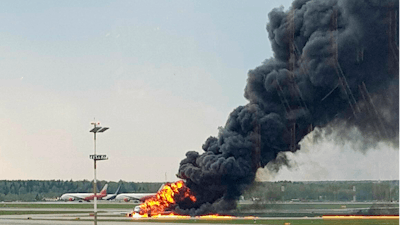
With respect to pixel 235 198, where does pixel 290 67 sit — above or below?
above

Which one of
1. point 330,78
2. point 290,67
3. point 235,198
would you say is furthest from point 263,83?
point 235,198

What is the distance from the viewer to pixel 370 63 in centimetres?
9350

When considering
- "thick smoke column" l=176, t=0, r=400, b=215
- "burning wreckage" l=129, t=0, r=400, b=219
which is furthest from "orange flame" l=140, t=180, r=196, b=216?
"thick smoke column" l=176, t=0, r=400, b=215

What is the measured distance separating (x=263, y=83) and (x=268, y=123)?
23.8 ft

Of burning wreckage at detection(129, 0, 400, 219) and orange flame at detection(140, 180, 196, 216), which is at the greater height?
burning wreckage at detection(129, 0, 400, 219)

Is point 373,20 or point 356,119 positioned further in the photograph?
point 356,119

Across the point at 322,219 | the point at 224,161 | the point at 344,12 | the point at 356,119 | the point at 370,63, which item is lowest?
the point at 322,219

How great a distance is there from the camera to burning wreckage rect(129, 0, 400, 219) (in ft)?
301

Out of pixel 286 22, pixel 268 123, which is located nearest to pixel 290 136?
pixel 268 123

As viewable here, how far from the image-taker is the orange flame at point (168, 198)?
322ft

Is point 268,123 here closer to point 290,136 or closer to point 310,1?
point 290,136

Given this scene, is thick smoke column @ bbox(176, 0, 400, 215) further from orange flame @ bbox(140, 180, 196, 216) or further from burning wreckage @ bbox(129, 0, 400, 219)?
orange flame @ bbox(140, 180, 196, 216)

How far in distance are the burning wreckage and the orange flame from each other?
158 mm

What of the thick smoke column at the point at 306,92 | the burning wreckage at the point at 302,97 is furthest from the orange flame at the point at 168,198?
the thick smoke column at the point at 306,92
